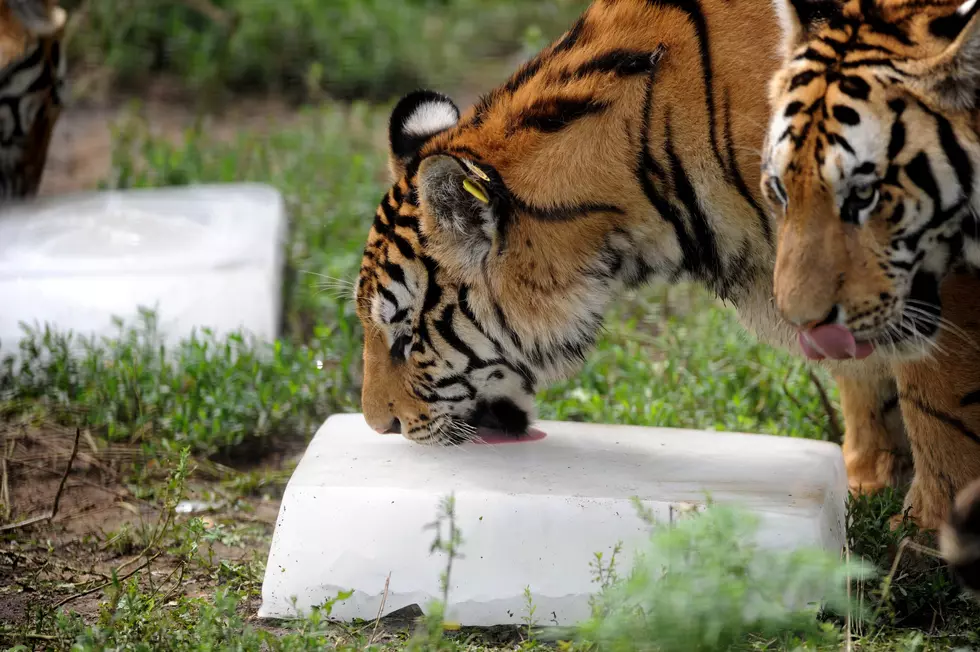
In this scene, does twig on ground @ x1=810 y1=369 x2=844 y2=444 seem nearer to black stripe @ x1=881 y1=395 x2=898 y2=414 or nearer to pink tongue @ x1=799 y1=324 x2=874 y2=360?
black stripe @ x1=881 y1=395 x2=898 y2=414

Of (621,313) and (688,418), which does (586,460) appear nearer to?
(688,418)

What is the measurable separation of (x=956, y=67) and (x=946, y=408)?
3.18ft

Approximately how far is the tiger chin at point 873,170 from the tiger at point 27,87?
3.76 meters

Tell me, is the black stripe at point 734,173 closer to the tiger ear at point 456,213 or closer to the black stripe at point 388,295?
the tiger ear at point 456,213

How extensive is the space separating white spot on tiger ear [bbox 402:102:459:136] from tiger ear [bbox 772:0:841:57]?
102cm

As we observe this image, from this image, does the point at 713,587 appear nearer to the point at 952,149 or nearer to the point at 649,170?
the point at 952,149

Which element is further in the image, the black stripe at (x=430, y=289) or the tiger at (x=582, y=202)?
the black stripe at (x=430, y=289)

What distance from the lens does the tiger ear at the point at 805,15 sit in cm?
296

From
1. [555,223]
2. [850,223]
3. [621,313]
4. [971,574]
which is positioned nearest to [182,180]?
[621,313]

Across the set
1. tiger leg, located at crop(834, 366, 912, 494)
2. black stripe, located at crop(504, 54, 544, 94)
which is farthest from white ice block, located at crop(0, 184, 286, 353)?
tiger leg, located at crop(834, 366, 912, 494)

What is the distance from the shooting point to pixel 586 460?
133 inches

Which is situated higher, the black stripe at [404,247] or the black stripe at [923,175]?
the black stripe at [923,175]

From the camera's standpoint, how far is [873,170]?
266cm

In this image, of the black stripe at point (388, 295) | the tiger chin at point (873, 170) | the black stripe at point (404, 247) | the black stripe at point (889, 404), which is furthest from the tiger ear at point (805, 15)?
the black stripe at point (889, 404)
